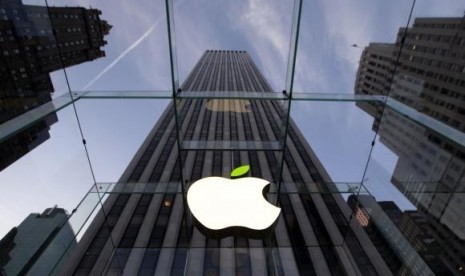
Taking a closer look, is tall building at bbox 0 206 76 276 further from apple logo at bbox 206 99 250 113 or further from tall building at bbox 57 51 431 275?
apple logo at bbox 206 99 250 113

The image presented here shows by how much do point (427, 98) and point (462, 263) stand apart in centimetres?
3510

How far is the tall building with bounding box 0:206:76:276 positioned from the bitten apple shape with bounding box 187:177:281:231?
7.57 ft

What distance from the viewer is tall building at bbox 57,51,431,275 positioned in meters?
5.27

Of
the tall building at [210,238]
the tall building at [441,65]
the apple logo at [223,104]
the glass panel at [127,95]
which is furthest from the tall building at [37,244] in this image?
the tall building at [441,65]

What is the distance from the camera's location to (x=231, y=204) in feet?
13.4

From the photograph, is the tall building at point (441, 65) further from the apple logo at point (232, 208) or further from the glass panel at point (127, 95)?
the glass panel at point (127, 95)

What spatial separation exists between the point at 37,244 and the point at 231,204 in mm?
3052

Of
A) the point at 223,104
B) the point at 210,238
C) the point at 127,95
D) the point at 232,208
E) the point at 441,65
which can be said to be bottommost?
the point at 210,238

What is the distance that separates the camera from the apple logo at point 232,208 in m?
3.80

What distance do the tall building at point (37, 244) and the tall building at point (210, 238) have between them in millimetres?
1306

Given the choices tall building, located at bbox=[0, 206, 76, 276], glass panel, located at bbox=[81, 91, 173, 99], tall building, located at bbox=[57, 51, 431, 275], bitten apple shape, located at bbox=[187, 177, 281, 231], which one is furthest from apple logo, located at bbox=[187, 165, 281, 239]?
tall building, located at bbox=[0, 206, 76, 276]

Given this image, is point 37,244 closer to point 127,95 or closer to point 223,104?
point 127,95

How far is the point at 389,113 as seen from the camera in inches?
171

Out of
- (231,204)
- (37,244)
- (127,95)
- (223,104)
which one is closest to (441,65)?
(223,104)
